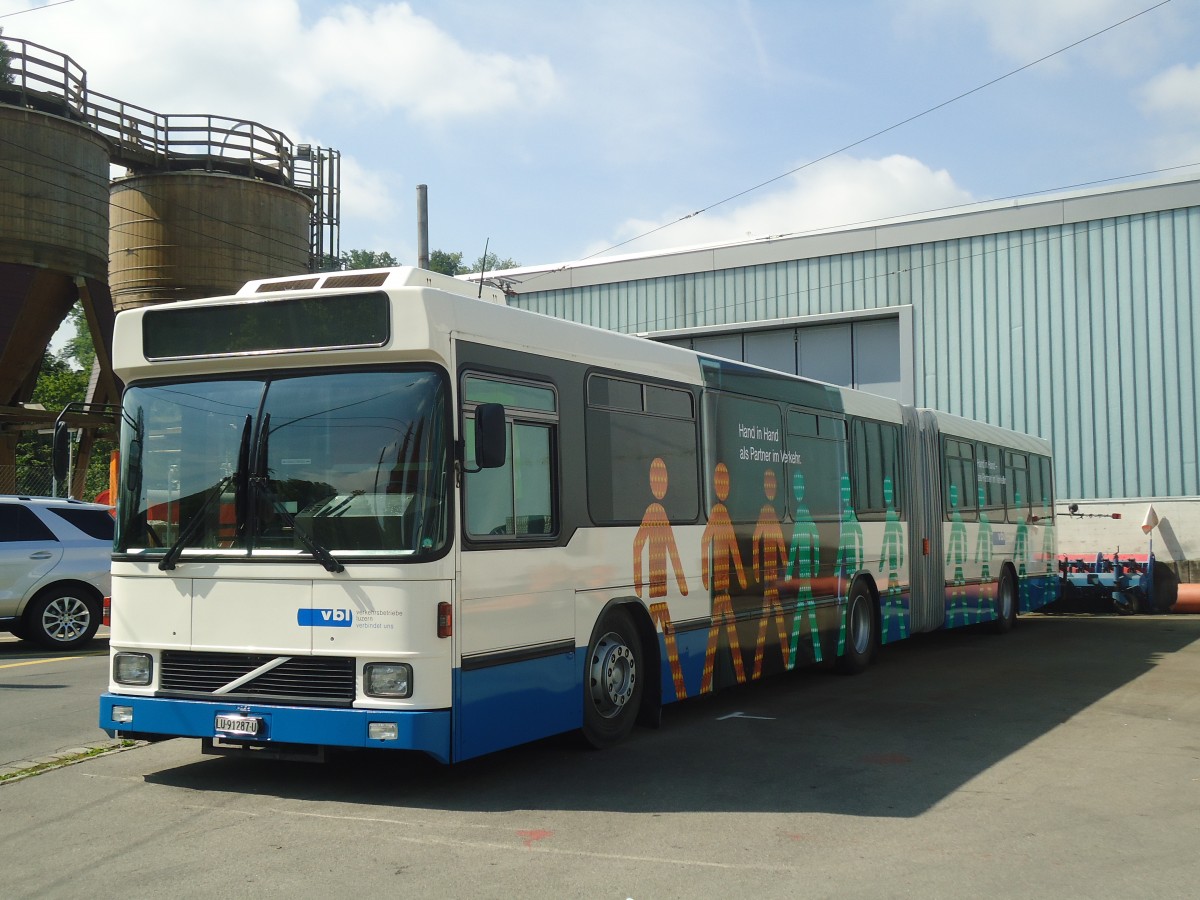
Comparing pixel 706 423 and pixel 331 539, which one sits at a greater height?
pixel 706 423

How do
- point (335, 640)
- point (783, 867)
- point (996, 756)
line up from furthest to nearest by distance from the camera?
1. point (996, 756)
2. point (335, 640)
3. point (783, 867)

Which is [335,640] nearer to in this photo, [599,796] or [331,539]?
[331,539]

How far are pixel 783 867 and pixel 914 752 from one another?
320 cm

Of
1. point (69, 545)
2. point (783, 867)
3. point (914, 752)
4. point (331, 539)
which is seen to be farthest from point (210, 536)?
point (69, 545)

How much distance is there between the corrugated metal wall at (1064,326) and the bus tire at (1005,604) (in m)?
7.18

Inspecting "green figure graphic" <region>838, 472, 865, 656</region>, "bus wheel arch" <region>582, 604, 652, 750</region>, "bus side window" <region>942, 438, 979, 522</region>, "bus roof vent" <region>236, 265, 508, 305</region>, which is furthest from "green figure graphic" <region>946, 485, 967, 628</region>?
"bus roof vent" <region>236, 265, 508, 305</region>

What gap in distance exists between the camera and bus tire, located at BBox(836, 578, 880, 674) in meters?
12.9

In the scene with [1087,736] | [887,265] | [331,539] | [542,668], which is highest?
[887,265]

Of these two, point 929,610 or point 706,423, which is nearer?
point 706,423

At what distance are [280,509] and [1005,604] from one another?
46.8ft

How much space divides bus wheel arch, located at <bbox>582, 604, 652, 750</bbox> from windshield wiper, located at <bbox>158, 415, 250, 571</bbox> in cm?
258

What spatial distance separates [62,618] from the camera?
1539cm

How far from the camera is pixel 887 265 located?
26.8m

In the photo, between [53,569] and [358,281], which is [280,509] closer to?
[358,281]
